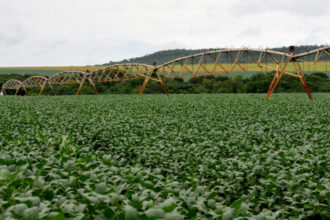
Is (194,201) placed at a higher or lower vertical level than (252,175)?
higher

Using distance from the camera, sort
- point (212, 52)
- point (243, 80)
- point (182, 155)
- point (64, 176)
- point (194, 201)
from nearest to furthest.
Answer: point (194, 201)
point (64, 176)
point (182, 155)
point (212, 52)
point (243, 80)

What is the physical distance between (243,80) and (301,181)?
63551 mm

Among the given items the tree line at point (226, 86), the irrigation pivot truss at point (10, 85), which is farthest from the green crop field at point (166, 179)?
the irrigation pivot truss at point (10, 85)

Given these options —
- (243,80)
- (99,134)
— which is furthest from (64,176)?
(243,80)

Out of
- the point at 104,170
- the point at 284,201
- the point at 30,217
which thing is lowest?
the point at 284,201

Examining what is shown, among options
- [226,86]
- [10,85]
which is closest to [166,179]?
[226,86]

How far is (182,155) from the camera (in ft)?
23.9

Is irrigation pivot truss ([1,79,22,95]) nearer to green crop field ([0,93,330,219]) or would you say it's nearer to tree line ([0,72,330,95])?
tree line ([0,72,330,95])

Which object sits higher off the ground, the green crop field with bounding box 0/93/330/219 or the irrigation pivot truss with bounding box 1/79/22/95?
the irrigation pivot truss with bounding box 1/79/22/95

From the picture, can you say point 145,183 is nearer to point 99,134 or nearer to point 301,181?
point 301,181

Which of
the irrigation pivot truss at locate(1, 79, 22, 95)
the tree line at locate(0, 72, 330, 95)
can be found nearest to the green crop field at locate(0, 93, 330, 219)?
the tree line at locate(0, 72, 330, 95)

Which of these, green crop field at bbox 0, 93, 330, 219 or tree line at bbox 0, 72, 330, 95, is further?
tree line at bbox 0, 72, 330, 95

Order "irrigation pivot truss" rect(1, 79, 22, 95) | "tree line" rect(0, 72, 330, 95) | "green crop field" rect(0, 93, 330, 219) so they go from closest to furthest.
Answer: "green crop field" rect(0, 93, 330, 219) < "tree line" rect(0, 72, 330, 95) < "irrigation pivot truss" rect(1, 79, 22, 95)

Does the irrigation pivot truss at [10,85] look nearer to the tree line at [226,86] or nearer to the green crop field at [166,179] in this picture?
the tree line at [226,86]
